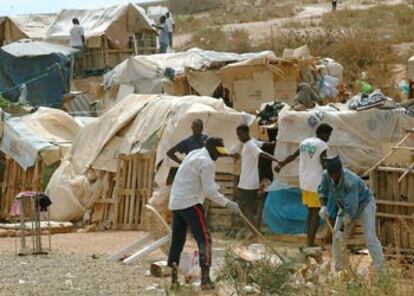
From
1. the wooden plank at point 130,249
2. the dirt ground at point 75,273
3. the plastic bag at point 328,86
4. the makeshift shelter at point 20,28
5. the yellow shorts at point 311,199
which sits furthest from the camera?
the makeshift shelter at point 20,28

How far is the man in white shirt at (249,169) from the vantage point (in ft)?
49.9

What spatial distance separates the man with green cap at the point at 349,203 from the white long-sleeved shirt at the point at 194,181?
106cm

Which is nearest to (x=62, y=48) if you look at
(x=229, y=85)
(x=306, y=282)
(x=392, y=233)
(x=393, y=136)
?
(x=229, y=85)

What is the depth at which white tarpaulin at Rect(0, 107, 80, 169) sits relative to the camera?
19.1m

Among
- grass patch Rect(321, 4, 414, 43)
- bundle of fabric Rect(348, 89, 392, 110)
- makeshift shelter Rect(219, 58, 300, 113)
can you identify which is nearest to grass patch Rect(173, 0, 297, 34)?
grass patch Rect(321, 4, 414, 43)

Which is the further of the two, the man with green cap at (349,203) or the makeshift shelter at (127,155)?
the makeshift shelter at (127,155)

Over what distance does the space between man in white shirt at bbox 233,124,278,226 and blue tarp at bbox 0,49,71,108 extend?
12786 mm

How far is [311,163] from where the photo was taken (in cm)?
1415

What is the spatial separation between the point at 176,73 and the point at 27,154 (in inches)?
204

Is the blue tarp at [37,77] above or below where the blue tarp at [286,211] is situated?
above

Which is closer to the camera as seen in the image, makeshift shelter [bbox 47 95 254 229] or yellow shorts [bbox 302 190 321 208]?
yellow shorts [bbox 302 190 321 208]

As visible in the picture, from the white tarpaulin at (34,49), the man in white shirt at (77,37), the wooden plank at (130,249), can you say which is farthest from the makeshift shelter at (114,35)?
the wooden plank at (130,249)

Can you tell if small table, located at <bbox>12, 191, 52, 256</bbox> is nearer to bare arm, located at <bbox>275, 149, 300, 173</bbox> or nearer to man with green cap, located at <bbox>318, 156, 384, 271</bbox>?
bare arm, located at <bbox>275, 149, 300, 173</bbox>

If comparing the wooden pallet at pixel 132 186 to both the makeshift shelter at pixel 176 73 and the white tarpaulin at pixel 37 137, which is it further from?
the makeshift shelter at pixel 176 73
